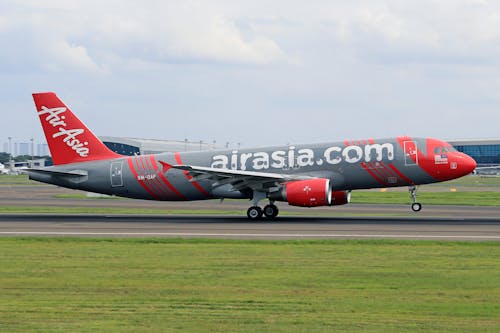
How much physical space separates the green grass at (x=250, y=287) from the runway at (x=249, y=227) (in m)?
4.10

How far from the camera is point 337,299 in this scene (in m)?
16.5

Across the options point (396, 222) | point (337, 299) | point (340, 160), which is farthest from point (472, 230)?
point (337, 299)

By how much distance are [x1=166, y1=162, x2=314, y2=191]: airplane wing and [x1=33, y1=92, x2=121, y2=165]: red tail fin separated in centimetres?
615

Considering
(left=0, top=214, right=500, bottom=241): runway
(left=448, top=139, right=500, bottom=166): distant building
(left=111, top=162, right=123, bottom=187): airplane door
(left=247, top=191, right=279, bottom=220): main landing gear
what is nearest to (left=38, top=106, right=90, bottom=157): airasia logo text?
(left=111, top=162, right=123, bottom=187): airplane door

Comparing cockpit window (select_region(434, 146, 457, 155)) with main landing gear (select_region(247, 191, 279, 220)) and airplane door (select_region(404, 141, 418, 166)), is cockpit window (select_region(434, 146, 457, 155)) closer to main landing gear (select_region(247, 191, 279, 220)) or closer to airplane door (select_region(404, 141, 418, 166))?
airplane door (select_region(404, 141, 418, 166))

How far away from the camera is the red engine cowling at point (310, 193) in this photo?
3781 cm

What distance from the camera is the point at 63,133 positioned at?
140 feet

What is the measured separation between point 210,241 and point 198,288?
10472 mm

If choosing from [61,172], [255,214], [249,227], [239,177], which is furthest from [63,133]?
[249,227]

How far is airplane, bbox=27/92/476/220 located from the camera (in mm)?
39500

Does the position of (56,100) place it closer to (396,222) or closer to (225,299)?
(396,222)

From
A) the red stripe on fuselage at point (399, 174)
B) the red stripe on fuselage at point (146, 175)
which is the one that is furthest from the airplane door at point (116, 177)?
the red stripe on fuselage at point (399, 174)

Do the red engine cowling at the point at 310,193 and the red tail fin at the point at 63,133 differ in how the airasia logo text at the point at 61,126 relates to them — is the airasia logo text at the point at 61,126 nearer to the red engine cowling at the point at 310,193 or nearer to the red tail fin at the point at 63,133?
the red tail fin at the point at 63,133

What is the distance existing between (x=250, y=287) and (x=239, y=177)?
21.6 m
